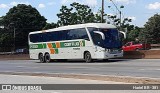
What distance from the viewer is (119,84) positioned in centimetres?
1552

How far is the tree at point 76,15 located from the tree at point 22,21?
48.4 feet

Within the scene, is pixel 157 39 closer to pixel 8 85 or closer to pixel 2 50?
pixel 2 50

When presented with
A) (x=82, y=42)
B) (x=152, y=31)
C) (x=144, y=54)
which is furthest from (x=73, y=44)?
(x=152, y=31)

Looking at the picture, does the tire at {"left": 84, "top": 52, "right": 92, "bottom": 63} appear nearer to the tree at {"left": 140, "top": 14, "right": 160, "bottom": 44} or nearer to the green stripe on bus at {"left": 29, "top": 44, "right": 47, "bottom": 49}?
the green stripe on bus at {"left": 29, "top": 44, "right": 47, "bottom": 49}

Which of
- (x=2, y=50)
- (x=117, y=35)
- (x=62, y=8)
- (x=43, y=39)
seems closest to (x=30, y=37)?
(x=43, y=39)

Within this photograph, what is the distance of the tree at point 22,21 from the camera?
105 m

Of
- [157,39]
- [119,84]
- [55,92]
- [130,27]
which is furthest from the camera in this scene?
[130,27]

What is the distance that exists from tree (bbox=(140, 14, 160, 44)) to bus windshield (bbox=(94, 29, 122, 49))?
50.9 m

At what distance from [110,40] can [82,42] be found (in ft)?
8.41

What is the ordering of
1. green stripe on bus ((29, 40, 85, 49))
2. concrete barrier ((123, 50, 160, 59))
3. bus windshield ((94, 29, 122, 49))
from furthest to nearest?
1. concrete barrier ((123, 50, 160, 59))
2. green stripe on bus ((29, 40, 85, 49))
3. bus windshield ((94, 29, 122, 49))

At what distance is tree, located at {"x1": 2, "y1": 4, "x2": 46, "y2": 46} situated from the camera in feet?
343

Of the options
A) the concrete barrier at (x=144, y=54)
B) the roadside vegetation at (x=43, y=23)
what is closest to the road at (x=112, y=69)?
the concrete barrier at (x=144, y=54)

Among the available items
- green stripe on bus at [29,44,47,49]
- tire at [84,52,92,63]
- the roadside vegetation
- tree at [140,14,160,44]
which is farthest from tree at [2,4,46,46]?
tire at [84,52,92,63]

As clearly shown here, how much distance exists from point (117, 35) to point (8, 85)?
60.8 ft
